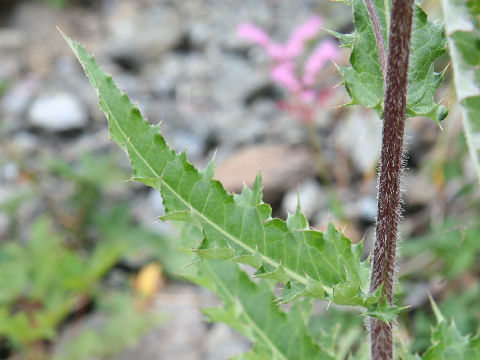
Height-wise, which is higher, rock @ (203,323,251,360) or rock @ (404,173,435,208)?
rock @ (404,173,435,208)

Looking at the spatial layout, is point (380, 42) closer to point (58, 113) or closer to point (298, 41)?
point (298, 41)

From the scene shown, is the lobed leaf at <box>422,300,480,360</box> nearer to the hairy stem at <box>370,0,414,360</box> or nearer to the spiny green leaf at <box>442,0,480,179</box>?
the hairy stem at <box>370,0,414,360</box>

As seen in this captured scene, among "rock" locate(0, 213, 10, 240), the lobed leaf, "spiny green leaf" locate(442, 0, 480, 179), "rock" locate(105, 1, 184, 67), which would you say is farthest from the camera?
"rock" locate(105, 1, 184, 67)

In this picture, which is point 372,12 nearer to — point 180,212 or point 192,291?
point 180,212

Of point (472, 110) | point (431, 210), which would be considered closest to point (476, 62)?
point (472, 110)

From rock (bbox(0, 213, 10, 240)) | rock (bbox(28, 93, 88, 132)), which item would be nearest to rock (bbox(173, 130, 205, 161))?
rock (bbox(28, 93, 88, 132))

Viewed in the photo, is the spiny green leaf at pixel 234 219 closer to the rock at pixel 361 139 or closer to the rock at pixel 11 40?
the rock at pixel 361 139
